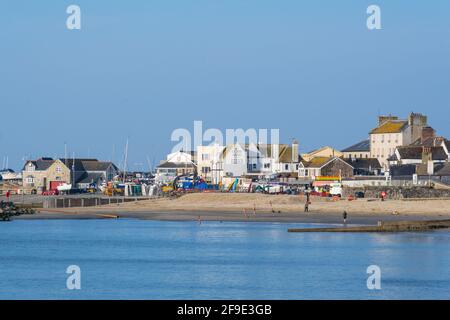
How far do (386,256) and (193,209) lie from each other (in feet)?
139

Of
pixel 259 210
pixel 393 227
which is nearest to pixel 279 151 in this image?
pixel 259 210

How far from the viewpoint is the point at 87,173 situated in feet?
504

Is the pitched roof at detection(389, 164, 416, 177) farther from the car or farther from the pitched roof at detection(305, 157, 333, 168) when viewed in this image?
the pitched roof at detection(305, 157, 333, 168)

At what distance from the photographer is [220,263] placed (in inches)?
2046

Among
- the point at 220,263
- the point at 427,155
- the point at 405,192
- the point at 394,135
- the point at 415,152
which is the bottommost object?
the point at 220,263

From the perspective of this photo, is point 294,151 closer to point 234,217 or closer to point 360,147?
point 360,147

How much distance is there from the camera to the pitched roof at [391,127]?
136 m

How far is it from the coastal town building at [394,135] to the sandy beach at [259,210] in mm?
37533

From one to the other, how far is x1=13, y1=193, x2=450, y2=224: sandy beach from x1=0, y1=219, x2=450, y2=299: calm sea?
24.6 feet

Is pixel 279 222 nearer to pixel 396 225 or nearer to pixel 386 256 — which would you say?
pixel 396 225

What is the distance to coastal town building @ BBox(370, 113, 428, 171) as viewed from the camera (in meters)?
135

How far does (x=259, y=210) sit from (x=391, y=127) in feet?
168

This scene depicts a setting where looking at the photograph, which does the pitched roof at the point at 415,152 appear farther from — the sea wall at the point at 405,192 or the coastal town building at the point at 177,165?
the coastal town building at the point at 177,165
